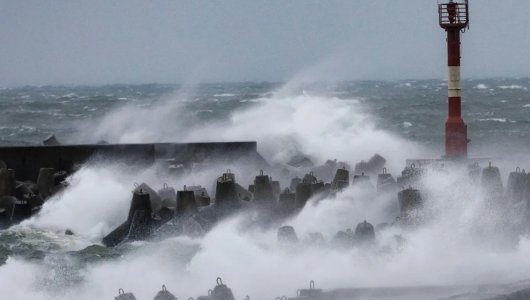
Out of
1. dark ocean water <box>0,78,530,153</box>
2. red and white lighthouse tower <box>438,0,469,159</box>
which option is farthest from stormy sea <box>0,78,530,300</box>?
dark ocean water <box>0,78,530,153</box>

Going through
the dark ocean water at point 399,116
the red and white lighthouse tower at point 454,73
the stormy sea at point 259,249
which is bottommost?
the stormy sea at point 259,249

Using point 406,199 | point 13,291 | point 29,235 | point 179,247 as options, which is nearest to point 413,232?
point 406,199

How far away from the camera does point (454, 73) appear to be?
15.3m

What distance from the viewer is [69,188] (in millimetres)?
16031

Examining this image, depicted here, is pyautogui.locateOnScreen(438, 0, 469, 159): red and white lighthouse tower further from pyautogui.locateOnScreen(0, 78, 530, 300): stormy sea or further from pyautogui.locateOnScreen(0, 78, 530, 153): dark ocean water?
pyautogui.locateOnScreen(0, 78, 530, 153): dark ocean water

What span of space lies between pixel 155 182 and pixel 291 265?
5448 millimetres

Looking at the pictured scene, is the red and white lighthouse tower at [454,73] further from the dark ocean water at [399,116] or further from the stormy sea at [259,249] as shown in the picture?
the dark ocean water at [399,116]

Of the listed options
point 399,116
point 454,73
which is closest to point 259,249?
point 454,73

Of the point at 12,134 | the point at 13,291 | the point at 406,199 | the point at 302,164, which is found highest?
the point at 12,134

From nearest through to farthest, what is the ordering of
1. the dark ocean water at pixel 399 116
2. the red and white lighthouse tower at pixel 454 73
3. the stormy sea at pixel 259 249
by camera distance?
the stormy sea at pixel 259 249 → the red and white lighthouse tower at pixel 454 73 → the dark ocean water at pixel 399 116

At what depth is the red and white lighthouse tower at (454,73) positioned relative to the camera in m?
15.4

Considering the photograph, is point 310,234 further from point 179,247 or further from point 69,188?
point 69,188

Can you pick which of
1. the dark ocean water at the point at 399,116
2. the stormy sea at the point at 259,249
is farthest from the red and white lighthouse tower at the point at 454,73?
the dark ocean water at the point at 399,116

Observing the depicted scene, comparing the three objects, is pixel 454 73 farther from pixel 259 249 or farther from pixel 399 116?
pixel 399 116
